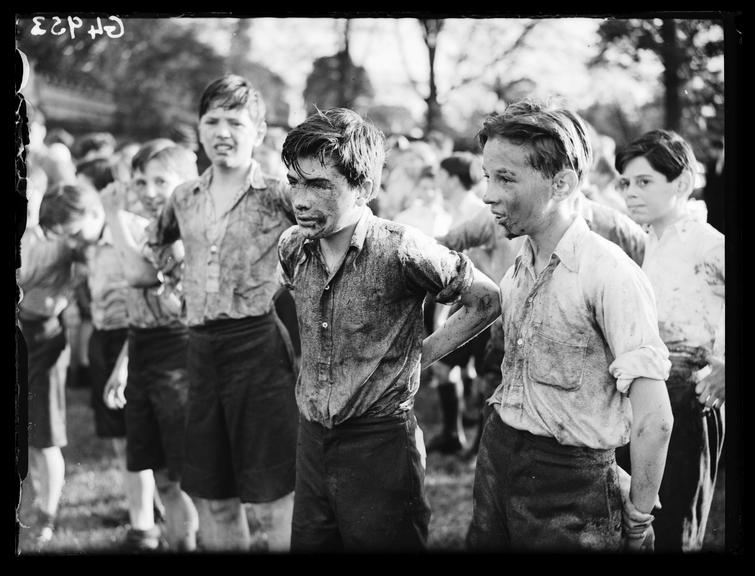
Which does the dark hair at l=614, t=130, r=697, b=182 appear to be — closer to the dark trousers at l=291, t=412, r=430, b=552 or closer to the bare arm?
the bare arm

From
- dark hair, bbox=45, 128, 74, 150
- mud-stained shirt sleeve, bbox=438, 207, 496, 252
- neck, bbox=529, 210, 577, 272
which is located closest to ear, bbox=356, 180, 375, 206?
neck, bbox=529, 210, 577, 272

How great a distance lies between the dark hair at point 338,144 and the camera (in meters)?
2.70

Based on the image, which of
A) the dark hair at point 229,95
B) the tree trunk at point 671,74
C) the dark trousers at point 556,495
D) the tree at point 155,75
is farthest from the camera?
the tree at point 155,75

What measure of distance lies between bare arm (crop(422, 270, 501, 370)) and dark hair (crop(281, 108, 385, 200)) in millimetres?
497

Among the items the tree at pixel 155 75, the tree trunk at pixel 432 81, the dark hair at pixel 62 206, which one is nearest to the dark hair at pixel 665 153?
the tree trunk at pixel 432 81

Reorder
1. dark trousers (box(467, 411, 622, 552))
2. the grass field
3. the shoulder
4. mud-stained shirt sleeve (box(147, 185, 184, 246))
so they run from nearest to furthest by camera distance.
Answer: dark trousers (box(467, 411, 622, 552)), the shoulder, mud-stained shirt sleeve (box(147, 185, 184, 246)), the grass field

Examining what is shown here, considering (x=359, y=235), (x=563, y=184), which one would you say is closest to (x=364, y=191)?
(x=359, y=235)

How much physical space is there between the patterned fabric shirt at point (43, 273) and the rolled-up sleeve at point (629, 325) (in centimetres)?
310

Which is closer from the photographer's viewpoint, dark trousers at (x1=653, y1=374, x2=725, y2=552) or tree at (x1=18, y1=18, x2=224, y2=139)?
dark trousers at (x1=653, y1=374, x2=725, y2=552)

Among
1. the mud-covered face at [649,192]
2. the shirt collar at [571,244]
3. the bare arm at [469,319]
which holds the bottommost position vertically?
the bare arm at [469,319]

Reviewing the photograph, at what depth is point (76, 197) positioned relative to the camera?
182 inches

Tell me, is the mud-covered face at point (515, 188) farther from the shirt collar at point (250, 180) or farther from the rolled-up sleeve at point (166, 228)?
the rolled-up sleeve at point (166, 228)

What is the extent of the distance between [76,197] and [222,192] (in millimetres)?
1376

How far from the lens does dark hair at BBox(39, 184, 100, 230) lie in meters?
4.56
